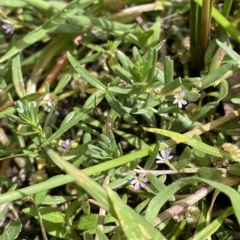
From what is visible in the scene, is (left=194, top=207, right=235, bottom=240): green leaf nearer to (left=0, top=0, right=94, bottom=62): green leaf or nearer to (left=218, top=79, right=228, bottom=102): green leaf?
(left=218, top=79, right=228, bottom=102): green leaf

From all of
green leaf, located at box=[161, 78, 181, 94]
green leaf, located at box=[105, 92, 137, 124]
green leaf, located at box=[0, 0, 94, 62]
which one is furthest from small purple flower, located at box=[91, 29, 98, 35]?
green leaf, located at box=[161, 78, 181, 94]

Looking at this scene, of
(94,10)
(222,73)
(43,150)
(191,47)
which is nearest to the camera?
(222,73)

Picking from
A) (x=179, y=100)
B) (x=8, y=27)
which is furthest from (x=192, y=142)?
(x=8, y=27)

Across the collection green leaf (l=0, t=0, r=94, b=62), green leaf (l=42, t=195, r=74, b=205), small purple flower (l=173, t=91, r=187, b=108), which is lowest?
green leaf (l=42, t=195, r=74, b=205)

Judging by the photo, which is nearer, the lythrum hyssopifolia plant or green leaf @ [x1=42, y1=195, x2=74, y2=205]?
the lythrum hyssopifolia plant

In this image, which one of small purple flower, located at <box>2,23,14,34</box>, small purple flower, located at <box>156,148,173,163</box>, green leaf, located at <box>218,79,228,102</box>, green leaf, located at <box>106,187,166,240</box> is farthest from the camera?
small purple flower, located at <box>2,23,14,34</box>

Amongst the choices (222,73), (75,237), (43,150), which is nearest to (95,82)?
(43,150)

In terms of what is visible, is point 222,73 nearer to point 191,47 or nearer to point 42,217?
point 191,47

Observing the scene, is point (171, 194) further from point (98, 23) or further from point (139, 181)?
point (98, 23)

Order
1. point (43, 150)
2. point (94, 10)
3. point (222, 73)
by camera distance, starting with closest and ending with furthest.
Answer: point (222, 73), point (43, 150), point (94, 10)
